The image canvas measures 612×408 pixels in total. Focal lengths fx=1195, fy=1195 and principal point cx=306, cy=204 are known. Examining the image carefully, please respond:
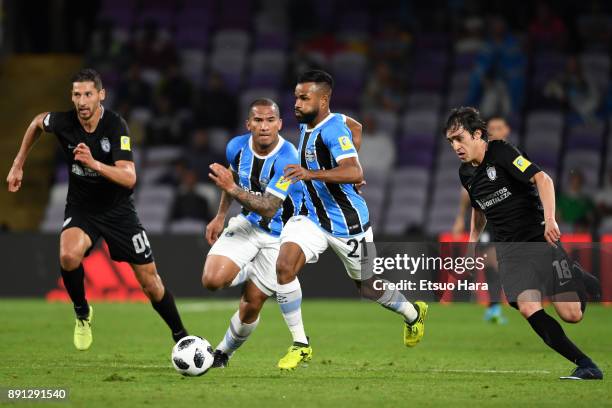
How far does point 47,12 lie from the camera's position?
22453 mm

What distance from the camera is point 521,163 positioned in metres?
8.12

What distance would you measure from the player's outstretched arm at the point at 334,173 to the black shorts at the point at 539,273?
123cm

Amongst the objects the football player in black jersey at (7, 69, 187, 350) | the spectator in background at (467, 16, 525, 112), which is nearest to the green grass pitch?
the football player in black jersey at (7, 69, 187, 350)

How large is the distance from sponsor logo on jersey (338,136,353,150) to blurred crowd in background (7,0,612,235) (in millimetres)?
8867

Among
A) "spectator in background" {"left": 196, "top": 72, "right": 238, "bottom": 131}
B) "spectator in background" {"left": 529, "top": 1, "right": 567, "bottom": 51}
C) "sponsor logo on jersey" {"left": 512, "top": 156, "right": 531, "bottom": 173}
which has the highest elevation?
"spectator in background" {"left": 529, "top": 1, "right": 567, "bottom": 51}

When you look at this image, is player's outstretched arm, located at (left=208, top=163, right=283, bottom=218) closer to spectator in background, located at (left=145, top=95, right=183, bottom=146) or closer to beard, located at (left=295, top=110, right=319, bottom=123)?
beard, located at (left=295, top=110, right=319, bottom=123)

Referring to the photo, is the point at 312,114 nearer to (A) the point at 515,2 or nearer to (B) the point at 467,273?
(B) the point at 467,273

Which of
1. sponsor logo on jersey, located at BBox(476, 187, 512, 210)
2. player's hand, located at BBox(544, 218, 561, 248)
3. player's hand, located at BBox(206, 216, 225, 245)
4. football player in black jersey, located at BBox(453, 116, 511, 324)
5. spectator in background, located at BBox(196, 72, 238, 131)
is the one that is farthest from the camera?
spectator in background, located at BBox(196, 72, 238, 131)

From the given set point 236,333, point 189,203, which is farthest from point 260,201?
point 189,203

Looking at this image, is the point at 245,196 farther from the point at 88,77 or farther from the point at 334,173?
the point at 88,77

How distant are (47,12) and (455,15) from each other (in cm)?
762

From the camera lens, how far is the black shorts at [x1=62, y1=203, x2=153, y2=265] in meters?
9.03

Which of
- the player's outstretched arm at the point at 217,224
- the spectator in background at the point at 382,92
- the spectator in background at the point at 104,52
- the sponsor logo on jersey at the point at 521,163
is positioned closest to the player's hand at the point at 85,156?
the player's outstretched arm at the point at 217,224

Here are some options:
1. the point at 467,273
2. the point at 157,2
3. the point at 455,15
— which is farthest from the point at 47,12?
the point at 467,273
